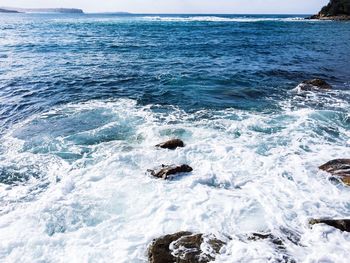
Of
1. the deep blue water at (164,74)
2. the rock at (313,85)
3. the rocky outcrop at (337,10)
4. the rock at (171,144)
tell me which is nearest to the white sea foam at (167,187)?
the rock at (171,144)

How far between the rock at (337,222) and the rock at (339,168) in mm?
2006

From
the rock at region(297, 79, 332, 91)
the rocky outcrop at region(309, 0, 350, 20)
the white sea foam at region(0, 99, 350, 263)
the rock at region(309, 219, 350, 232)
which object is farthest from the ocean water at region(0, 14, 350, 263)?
the rocky outcrop at region(309, 0, 350, 20)

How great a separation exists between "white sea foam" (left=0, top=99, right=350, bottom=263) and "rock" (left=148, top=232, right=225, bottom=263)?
0.76 feet

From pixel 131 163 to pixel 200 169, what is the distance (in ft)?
7.14

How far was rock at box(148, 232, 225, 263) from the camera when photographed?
6293 millimetres

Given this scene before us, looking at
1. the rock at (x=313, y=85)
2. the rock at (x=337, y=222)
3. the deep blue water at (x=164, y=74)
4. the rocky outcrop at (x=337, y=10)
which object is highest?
the rocky outcrop at (x=337, y=10)

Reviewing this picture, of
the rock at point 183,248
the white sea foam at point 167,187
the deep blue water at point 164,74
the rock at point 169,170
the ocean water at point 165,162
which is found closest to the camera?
the rock at point 183,248

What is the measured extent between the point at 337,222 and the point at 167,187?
166 inches

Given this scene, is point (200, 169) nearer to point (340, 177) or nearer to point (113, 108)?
point (340, 177)

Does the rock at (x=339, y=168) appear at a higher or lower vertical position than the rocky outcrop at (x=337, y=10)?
lower

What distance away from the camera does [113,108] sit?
600 inches

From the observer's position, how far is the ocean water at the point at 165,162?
23.1ft

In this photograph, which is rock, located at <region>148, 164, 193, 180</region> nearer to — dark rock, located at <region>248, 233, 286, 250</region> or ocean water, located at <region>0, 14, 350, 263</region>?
ocean water, located at <region>0, 14, 350, 263</region>

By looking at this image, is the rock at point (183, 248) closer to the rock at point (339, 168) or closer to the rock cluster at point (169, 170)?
the rock cluster at point (169, 170)
